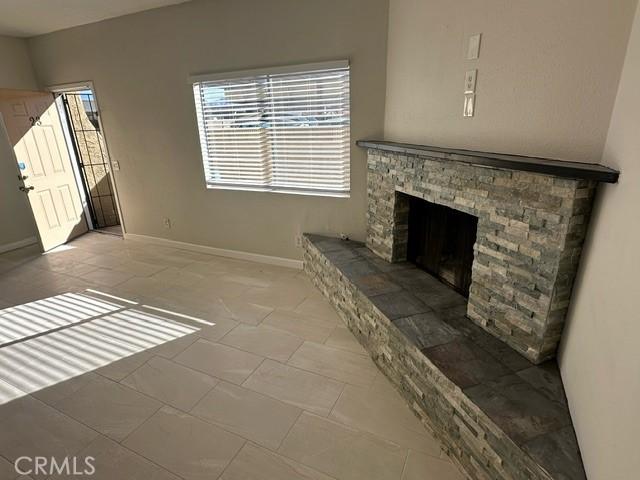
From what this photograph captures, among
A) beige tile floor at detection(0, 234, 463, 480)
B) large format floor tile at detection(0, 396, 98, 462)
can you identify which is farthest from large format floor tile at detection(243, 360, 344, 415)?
large format floor tile at detection(0, 396, 98, 462)

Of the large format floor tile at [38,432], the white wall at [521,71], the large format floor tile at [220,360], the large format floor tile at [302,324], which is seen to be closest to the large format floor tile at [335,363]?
the large format floor tile at [302,324]

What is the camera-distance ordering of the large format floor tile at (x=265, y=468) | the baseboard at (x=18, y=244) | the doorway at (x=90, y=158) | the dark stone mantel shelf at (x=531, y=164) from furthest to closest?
the doorway at (x=90, y=158) < the baseboard at (x=18, y=244) < the large format floor tile at (x=265, y=468) < the dark stone mantel shelf at (x=531, y=164)

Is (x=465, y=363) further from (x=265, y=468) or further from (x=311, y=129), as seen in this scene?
(x=311, y=129)

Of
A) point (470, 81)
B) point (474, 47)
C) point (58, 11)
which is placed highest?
point (58, 11)

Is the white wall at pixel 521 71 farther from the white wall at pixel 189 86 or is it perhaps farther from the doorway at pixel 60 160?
the doorway at pixel 60 160

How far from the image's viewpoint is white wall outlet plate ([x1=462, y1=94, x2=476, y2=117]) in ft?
6.22

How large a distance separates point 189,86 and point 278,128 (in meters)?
1.17

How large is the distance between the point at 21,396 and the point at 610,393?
300 centimetres

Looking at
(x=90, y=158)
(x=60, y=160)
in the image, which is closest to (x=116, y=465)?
(x=60, y=160)

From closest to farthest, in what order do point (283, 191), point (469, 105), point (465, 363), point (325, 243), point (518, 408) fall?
point (518, 408) < point (465, 363) < point (469, 105) < point (325, 243) < point (283, 191)

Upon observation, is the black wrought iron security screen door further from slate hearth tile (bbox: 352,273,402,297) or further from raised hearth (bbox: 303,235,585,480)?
raised hearth (bbox: 303,235,585,480)

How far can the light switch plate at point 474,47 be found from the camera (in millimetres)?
1809

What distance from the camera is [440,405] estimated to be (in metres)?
1.63

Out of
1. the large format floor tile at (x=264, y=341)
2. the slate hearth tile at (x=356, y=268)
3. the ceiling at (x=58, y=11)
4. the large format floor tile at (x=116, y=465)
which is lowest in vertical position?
the large format floor tile at (x=116, y=465)
